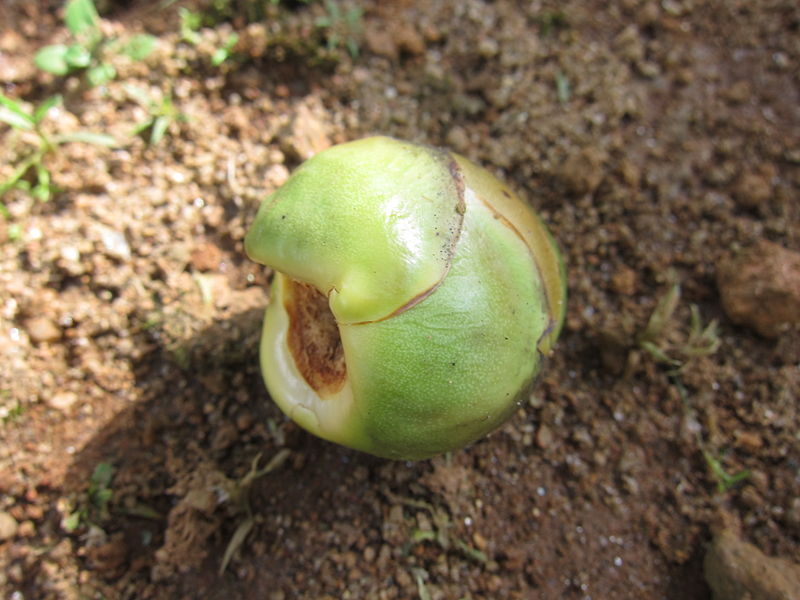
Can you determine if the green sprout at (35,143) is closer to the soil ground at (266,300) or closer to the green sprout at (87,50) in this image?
the soil ground at (266,300)

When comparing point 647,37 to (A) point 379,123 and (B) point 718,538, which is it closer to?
(A) point 379,123

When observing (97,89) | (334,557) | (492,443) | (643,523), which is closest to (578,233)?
(492,443)

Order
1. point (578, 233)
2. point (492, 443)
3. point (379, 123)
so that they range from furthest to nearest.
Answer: point (379, 123) → point (578, 233) → point (492, 443)

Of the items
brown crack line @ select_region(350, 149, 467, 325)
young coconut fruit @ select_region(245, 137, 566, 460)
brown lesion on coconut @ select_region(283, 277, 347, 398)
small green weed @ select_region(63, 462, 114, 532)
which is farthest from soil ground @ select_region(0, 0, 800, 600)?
brown crack line @ select_region(350, 149, 467, 325)

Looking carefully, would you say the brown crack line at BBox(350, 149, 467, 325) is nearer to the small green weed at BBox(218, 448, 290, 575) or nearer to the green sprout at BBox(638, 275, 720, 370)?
the small green weed at BBox(218, 448, 290, 575)

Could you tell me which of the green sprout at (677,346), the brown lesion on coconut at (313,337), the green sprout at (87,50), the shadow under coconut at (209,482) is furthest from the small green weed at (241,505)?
the green sprout at (87,50)

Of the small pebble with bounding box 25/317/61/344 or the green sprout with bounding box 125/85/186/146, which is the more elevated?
the green sprout with bounding box 125/85/186/146
